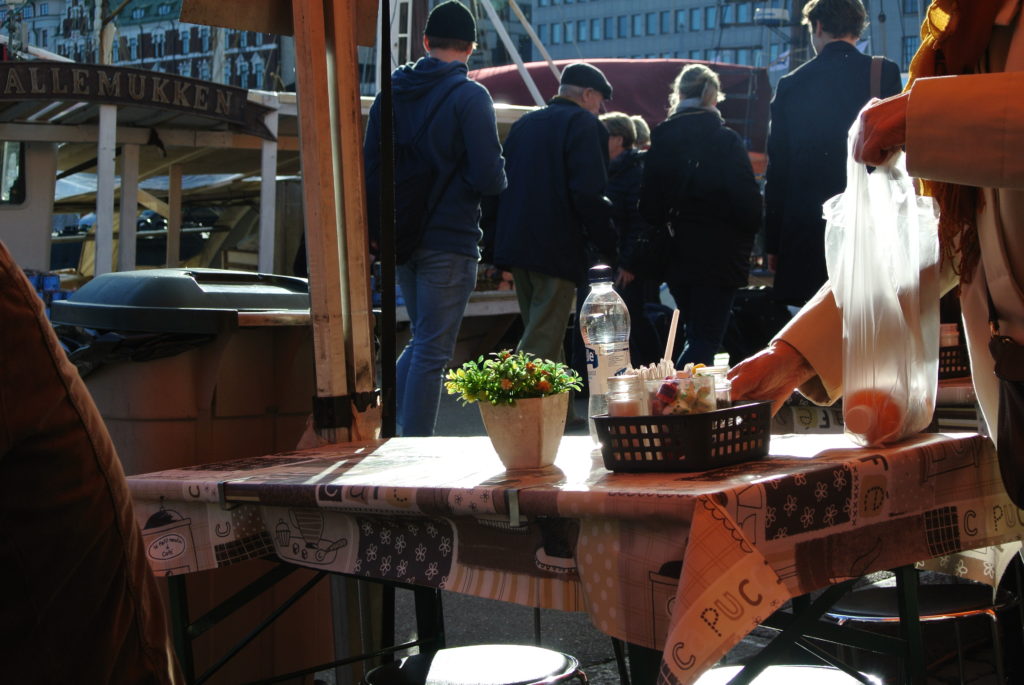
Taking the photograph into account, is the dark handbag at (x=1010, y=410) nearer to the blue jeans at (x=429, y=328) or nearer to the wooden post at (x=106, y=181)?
the blue jeans at (x=429, y=328)

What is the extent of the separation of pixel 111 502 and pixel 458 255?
13.1ft

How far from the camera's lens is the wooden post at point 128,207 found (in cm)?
1027

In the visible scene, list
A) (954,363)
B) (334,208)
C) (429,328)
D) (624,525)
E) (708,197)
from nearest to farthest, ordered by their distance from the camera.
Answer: (624,525) → (334,208) → (954,363) → (429,328) → (708,197)

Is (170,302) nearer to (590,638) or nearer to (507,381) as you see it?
(507,381)

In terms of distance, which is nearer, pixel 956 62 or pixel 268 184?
pixel 956 62

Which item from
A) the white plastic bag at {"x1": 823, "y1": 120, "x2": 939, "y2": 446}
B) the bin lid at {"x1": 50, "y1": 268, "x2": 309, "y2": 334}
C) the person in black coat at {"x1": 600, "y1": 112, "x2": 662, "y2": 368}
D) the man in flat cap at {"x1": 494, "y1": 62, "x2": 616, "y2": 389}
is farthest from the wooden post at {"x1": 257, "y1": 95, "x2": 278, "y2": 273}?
the white plastic bag at {"x1": 823, "y1": 120, "x2": 939, "y2": 446}

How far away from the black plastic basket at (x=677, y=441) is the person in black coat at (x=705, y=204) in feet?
14.1

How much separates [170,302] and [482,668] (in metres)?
1.46

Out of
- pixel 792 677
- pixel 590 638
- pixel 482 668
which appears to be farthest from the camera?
pixel 590 638

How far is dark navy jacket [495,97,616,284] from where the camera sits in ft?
19.9

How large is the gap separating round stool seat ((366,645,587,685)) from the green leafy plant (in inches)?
18.9

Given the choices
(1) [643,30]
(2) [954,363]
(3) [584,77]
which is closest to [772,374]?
(2) [954,363]

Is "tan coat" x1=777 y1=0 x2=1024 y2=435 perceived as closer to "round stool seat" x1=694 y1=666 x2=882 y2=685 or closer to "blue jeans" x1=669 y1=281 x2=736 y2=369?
"round stool seat" x1=694 y1=666 x2=882 y2=685

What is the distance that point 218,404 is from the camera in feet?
10.3
